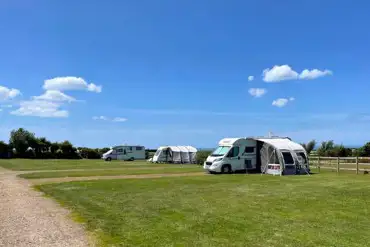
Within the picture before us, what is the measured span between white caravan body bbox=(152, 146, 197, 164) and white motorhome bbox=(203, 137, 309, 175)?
16.0 meters

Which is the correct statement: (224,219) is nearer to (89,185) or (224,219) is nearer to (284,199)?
(284,199)

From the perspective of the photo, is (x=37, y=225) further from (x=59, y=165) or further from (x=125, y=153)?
(x=125, y=153)

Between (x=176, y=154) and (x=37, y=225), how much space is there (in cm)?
3580

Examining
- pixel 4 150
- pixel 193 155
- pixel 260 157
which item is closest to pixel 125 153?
pixel 193 155

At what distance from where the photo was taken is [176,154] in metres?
44.3

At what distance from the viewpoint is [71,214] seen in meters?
10.1

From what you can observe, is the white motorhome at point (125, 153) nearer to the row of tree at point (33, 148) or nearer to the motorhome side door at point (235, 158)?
the row of tree at point (33, 148)

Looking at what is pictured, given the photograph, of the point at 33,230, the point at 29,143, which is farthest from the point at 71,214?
the point at 29,143

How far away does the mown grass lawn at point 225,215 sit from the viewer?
23.9 feet

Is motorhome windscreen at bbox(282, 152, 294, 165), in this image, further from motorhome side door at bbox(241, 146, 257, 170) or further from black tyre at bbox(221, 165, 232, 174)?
black tyre at bbox(221, 165, 232, 174)

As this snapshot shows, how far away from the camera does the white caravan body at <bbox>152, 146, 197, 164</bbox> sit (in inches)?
1683

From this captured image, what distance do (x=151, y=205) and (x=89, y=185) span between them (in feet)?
22.4

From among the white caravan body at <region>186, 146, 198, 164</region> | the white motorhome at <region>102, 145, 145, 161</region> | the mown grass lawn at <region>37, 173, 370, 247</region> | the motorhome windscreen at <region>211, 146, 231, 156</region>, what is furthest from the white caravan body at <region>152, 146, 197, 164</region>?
the mown grass lawn at <region>37, 173, 370, 247</region>

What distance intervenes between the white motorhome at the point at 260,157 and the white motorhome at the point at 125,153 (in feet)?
86.7
